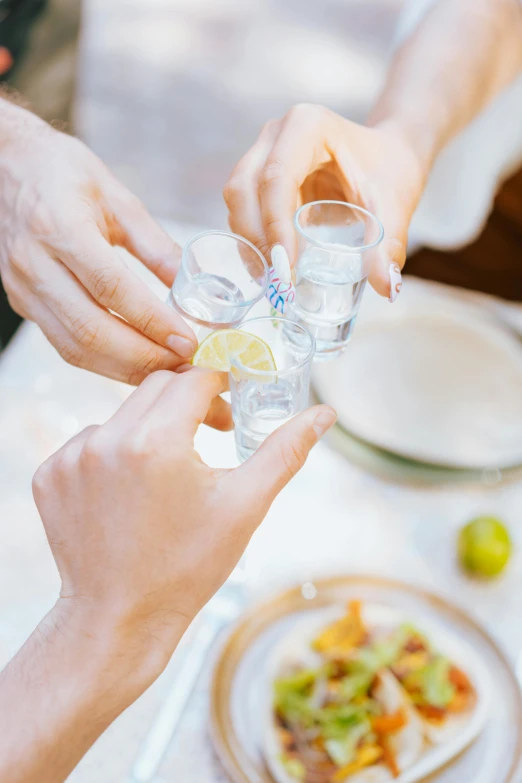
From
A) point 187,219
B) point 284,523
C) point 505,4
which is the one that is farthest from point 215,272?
point 187,219

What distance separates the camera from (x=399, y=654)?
114 centimetres

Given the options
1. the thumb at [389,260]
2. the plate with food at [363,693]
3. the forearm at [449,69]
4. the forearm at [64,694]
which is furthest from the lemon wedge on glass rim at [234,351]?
the forearm at [449,69]

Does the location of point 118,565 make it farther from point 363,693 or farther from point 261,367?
point 363,693

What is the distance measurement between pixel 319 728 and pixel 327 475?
0.46 metres

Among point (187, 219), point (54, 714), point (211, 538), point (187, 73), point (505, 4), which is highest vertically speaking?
point (505, 4)

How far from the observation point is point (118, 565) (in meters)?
0.74

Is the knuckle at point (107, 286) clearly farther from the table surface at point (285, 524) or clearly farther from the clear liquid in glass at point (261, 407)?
the table surface at point (285, 524)

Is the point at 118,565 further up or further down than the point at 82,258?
further down

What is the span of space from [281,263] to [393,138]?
0.46 meters

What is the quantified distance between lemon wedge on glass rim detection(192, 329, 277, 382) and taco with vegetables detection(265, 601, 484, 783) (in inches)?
18.5

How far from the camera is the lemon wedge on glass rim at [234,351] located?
907 mm

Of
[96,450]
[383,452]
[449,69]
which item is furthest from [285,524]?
[449,69]

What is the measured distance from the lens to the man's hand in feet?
3.15

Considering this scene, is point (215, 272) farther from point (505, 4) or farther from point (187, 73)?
point (187, 73)
